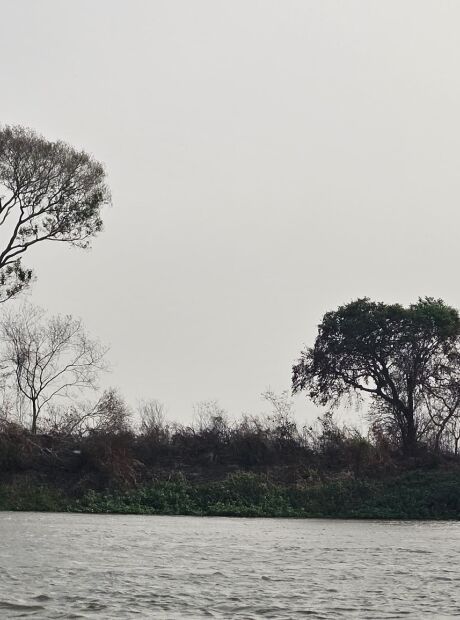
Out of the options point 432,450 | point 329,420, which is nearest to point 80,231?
point 329,420

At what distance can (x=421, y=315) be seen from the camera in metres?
46.0

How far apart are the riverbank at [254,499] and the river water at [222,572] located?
26.7 ft

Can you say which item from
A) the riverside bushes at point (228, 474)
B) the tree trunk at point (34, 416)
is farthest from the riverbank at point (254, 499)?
the tree trunk at point (34, 416)

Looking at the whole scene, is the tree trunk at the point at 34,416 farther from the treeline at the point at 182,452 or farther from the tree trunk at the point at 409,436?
the tree trunk at the point at 409,436

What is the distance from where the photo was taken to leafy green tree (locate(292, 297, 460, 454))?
45.4 metres

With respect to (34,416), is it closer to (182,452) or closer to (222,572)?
(182,452)

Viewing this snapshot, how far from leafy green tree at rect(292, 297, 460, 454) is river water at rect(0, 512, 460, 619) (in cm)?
1936

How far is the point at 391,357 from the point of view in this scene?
45.9 metres

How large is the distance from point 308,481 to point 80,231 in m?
15.0

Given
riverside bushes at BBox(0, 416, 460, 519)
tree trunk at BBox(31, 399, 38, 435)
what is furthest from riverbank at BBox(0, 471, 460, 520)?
tree trunk at BBox(31, 399, 38, 435)

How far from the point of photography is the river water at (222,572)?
10.3 m

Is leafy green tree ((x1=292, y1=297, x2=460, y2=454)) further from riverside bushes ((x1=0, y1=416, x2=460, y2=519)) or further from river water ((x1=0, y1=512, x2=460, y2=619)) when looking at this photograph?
river water ((x1=0, y1=512, x2=460, y2=619))

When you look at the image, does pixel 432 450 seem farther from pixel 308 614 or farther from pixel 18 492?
pixel 308 614

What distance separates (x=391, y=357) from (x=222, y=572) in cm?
3253
